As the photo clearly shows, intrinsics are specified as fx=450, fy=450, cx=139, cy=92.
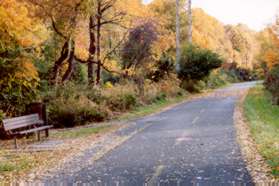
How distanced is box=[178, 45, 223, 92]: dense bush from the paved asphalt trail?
27245 millimetres

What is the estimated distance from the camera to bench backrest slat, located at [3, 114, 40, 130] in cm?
1552

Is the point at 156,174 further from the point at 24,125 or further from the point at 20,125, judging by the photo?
the point at 24,125

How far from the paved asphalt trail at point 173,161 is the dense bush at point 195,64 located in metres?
27.2

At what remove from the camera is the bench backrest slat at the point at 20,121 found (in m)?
15.5

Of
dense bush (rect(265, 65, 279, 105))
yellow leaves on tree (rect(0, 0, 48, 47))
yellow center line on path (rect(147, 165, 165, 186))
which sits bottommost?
yellow center line on path (rect(147, 165, 165, 186))

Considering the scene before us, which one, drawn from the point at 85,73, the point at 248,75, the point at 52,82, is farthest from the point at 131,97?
the point at 248,75

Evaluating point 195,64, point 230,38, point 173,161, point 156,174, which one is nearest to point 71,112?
point 173,161

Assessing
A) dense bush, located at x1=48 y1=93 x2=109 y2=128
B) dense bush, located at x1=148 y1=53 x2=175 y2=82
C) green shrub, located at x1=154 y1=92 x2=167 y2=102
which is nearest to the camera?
dense bush, located at x1=48 y1=93 x2=109 y2=128

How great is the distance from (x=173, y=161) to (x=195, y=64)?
34.2 metres

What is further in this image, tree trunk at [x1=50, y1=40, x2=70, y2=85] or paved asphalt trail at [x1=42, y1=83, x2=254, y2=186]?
tree trunk at [x1=50, y1=40, x2=70, y2=85]

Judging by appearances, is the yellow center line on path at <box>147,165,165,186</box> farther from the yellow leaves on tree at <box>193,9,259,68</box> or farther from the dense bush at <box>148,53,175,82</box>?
the yellow leaves on tree at <box>193,9,259,68</box>

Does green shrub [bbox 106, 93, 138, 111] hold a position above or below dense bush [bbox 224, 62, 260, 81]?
below

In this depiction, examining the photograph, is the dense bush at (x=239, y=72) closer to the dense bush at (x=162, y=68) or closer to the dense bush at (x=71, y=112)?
the dense bush at (x=162, y=68)

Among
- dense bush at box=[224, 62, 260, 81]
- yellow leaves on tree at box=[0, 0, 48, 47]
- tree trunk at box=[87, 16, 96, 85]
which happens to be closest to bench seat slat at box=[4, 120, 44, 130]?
yellow leaves on tree at box=[0, 0, 48, 47]
